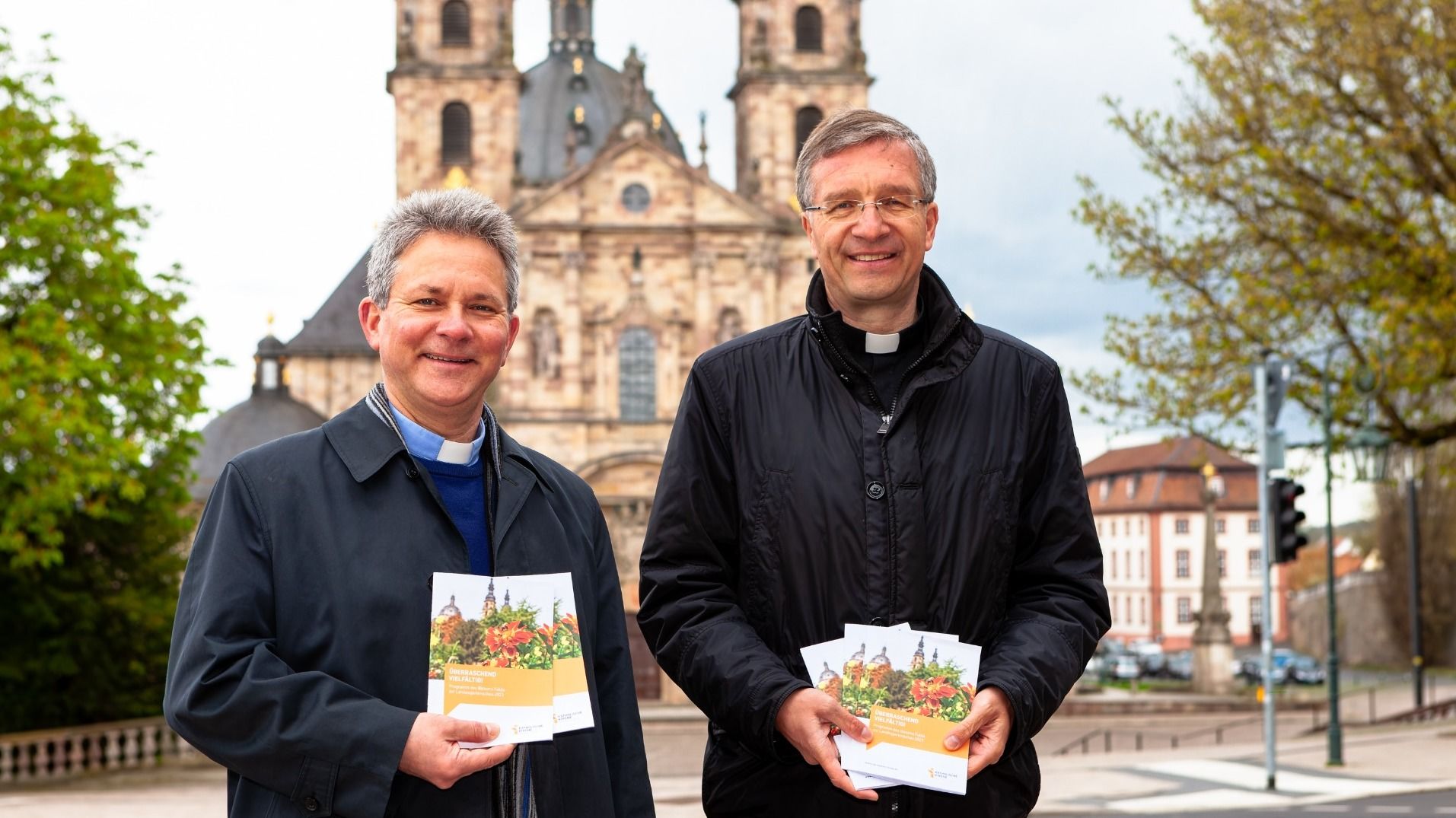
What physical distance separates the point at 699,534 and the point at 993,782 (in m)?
0.89

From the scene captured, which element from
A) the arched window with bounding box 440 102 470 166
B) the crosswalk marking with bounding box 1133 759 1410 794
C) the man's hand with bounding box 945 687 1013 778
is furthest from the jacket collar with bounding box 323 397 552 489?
the arched window with bounding box 440 102 470 166

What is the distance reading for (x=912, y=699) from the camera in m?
3.72

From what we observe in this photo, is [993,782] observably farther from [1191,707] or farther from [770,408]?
[1191,707]

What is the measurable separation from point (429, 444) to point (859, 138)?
1238 mm

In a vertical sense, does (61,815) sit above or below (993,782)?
below

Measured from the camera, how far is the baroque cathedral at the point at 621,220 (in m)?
48.2

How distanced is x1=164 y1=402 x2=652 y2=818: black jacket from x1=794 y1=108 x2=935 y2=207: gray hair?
101 centimetres

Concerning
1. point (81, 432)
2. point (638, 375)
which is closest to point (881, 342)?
point (81, 432)

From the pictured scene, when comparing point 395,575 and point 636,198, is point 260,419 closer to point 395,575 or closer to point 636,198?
point 636,198

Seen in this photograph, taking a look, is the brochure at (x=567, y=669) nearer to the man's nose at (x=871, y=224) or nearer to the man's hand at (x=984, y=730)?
the man's hand at (x=984, y=730)

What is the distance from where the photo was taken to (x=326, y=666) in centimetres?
361

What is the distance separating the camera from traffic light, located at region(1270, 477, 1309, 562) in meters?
19.6

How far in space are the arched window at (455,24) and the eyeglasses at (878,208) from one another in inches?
1882

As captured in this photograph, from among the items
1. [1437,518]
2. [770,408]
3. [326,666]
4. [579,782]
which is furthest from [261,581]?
[1437,518]
